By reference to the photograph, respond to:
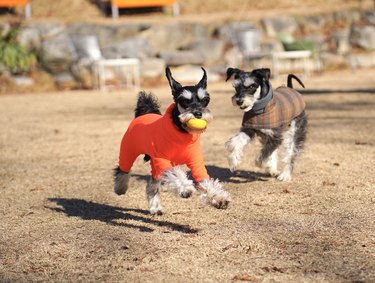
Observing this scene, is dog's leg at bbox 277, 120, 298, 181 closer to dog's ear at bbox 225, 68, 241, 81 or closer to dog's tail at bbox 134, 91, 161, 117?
dog's ear at bbox 225, 68, 241, 81

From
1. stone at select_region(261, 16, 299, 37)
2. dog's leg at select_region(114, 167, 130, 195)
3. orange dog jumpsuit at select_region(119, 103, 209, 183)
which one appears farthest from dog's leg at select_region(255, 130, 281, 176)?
stone at select_region(261, 16, 299, 37)

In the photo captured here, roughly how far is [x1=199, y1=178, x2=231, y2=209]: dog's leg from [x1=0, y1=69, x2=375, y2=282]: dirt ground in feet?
0.94

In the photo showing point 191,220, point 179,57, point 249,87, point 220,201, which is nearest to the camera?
point 220,201

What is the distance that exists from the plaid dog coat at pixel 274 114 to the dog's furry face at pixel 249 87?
134mm

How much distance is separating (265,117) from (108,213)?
210 centimetres

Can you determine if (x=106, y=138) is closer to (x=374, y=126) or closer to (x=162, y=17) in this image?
(x=374, y=126)

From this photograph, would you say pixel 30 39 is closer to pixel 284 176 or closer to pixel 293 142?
pixel 293 142

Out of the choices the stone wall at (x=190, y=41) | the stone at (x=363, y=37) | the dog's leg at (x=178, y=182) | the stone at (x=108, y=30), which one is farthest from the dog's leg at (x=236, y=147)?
the stone at (x=363, y=37)

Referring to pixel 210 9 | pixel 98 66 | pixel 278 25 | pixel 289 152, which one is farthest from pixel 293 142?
pixel 210 9

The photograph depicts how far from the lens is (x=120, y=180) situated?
21.5 ft

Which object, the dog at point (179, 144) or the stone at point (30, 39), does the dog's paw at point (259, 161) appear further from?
the stone at point (30, 39)

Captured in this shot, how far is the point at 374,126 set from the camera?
37.3ft

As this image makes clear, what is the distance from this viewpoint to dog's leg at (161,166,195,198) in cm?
534

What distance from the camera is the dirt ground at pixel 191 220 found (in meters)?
4.56
